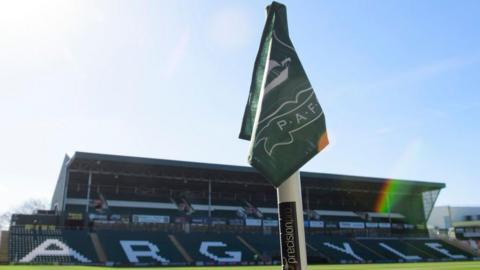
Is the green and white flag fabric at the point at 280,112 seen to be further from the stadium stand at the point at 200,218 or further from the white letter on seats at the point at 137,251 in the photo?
the white letter on seats at the point at 137,251

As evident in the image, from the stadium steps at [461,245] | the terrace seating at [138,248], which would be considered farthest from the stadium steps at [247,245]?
the stadium steps at [461,245]

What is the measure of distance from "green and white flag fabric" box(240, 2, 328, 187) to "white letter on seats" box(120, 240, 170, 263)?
136ft

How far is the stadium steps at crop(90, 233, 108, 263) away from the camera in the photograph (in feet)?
141

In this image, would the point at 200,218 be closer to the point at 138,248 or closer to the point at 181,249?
the point at 181,249

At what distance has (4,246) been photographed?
42.4 m

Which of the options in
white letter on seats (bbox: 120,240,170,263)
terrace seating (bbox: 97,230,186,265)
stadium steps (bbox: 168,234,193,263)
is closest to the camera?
terrace seating (bbox: 97,230,186,265)

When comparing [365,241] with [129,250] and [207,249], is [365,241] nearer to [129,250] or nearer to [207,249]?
[207,249]

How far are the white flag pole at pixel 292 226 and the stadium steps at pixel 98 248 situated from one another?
4155cm

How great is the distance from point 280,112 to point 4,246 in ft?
149

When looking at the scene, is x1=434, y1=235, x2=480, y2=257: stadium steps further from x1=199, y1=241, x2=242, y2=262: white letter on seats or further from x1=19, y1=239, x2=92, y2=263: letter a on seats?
x1=19, y1=239, x2=92, y2=263: letter a on seats

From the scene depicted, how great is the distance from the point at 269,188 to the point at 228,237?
1784 cm

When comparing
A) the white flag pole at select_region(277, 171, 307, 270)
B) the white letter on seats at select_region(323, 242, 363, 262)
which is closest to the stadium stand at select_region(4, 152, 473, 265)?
the white letter on seats at select_region(323, 242, 363, 262)

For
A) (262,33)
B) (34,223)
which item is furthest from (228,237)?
(262,33)

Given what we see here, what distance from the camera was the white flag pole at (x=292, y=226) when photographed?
4843 mm
